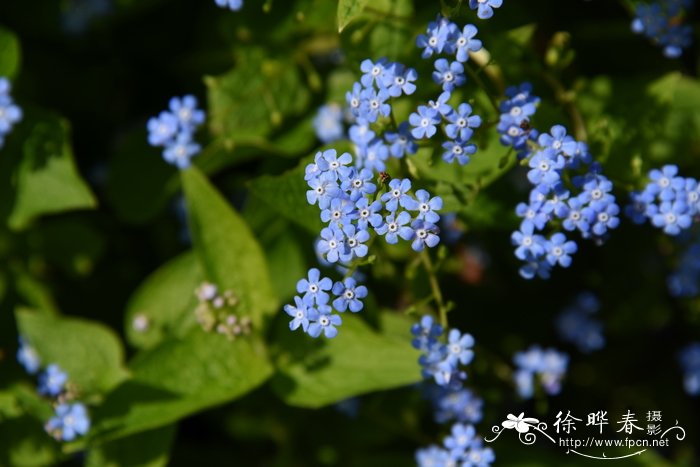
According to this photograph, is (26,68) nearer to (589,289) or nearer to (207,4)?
(207,4)

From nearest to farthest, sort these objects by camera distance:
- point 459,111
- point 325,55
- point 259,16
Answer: point 459,111, point 259,16, point 325,55

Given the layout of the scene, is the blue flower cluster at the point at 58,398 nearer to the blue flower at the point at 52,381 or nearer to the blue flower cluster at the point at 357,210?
the blue flower at the point at 52,381

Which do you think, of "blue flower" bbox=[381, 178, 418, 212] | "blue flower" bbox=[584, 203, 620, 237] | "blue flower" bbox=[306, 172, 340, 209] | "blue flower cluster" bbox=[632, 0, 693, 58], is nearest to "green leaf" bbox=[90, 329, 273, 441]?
"blue flower" bbox=[306, 172, 340, 209]

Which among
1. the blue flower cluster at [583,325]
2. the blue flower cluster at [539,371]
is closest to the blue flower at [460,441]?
the blue flower cluster at [539,371]

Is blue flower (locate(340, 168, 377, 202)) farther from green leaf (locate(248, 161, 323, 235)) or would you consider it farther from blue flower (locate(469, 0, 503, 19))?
blue flower (locate(469, 0, 503, 19))

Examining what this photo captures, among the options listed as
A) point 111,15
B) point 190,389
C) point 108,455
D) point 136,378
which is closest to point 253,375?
point 190,389

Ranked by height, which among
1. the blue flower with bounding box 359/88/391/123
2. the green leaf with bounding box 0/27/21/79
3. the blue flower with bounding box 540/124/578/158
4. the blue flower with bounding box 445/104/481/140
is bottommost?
the blue flower with bounding box 540/124/578/158

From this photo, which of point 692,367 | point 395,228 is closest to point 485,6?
point 395,228
